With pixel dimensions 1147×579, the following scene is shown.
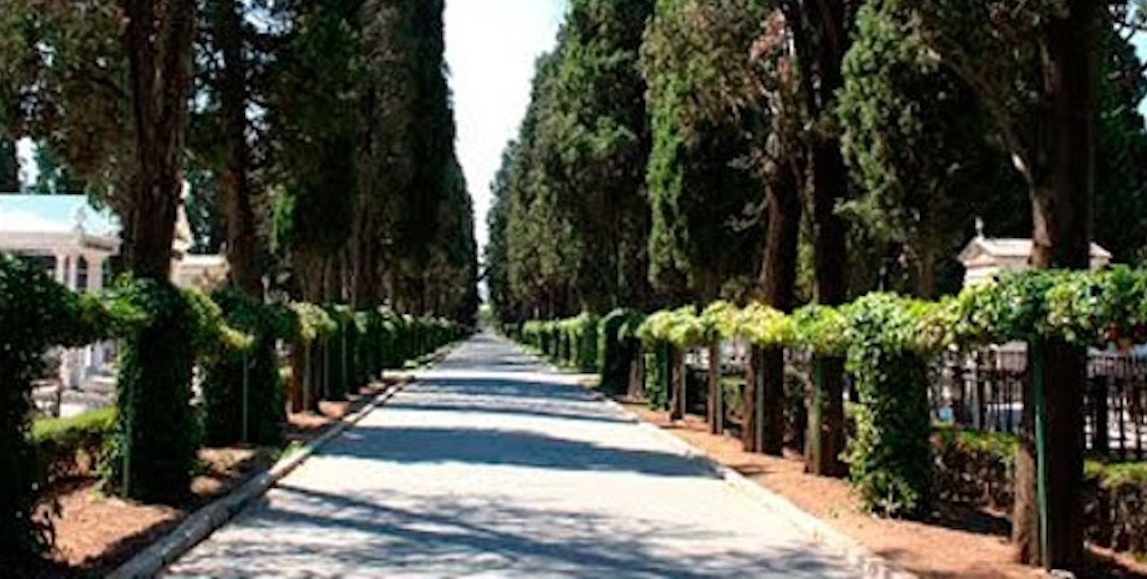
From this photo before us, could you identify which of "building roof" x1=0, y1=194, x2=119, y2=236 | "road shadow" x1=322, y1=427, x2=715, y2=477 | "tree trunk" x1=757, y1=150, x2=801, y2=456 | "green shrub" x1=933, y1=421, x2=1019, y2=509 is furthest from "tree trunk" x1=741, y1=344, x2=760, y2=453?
"building roof" x1=0, y1=194, x2=119, y2=236

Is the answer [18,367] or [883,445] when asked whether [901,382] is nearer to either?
[883,445]

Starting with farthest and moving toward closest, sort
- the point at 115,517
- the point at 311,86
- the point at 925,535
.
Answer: the point at 311,86 → the point at 925,535 → the point at 115,517

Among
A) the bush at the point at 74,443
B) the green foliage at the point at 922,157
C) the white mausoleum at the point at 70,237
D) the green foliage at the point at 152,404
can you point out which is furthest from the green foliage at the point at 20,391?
the white mausoleum at the point at 70,237

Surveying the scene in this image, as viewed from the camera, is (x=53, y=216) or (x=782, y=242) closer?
(x=782, y=242)

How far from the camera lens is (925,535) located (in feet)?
38.2

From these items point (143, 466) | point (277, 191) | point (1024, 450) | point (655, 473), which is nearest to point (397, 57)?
point (277, 191)

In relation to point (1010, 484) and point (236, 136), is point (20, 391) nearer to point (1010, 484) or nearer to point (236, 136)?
point (1010, 484)

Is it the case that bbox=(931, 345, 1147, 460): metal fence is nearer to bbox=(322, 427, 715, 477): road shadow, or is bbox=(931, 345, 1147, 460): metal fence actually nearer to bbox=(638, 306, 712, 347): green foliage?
bbox=(322, 427, 715, 477): road shadow

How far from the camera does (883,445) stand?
12750 mm

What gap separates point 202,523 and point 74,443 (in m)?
3.05

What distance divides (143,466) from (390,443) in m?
8.06

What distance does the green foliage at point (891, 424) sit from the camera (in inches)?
496

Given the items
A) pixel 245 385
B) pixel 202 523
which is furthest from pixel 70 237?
pixel 202 523

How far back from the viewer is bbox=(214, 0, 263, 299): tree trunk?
23359mm
